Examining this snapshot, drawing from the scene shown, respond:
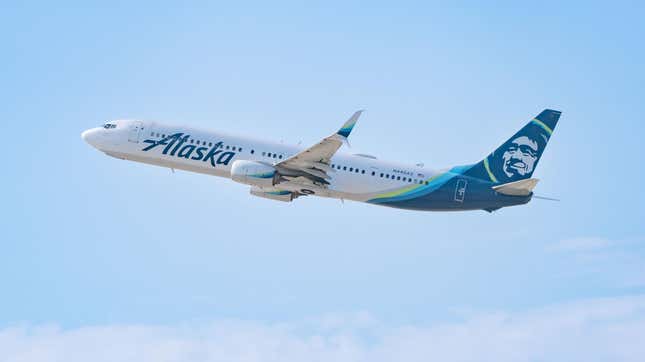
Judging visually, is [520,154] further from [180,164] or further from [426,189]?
[180,164]

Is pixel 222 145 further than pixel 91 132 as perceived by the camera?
No

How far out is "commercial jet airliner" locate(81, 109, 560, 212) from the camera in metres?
62.8

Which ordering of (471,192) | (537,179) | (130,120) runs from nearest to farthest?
(537,179), (471,192), (130,120)

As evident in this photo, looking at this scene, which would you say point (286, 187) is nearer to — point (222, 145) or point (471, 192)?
Result: point (222, 145)

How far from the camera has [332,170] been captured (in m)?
64.3

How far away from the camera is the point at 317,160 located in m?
62.5

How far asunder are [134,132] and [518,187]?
28.4m

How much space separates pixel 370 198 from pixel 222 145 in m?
11.4

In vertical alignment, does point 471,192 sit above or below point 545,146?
below

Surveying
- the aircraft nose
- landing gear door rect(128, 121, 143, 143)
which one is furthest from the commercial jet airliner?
the aircraft nose

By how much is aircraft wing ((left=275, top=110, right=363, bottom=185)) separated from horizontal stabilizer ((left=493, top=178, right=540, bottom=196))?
11.4m

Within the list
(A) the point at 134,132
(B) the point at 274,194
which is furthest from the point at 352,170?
(A) the point at 134,132

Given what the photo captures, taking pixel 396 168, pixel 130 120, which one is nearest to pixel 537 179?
pixel 396 168

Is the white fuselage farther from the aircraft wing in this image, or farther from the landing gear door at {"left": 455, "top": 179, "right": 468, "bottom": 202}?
the landing gear door at {"left": 455, "top": 179, "right": 468, "bottom": 202}
